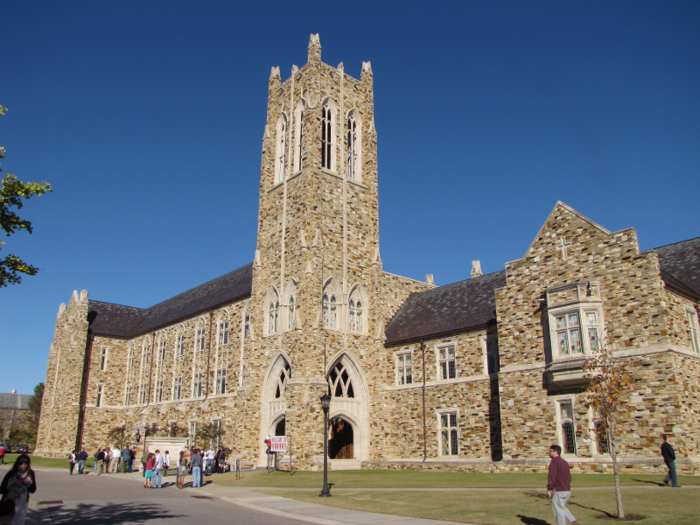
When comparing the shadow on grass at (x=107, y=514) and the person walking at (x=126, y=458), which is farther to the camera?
the person walking at (x=126, y=458)

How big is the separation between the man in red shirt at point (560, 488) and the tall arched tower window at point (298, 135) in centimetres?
2742

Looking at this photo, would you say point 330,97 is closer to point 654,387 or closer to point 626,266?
point 626,266

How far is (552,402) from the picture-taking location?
79.6 ft

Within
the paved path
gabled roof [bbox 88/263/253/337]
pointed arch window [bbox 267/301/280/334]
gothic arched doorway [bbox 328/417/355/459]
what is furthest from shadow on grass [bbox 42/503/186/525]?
gabled roof [bbox 88/263/253/337]

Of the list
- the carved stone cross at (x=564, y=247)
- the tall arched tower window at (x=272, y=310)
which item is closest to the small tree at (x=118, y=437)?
the tall arched tower window at (x=272, y=310)

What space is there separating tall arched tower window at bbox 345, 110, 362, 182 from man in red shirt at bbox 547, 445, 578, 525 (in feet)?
90.7

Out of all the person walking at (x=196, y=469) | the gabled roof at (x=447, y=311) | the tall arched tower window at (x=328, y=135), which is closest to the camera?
the person walking at (x=196, y=469)

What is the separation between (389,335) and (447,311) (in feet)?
13.3

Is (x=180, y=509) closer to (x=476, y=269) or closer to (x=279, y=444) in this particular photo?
(x=279, y=444)

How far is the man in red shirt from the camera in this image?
10.5 metres

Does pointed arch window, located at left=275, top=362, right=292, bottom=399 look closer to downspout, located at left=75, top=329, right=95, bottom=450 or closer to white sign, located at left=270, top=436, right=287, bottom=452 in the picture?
white sign, located at left=270, top=436, right=287, bottom=452

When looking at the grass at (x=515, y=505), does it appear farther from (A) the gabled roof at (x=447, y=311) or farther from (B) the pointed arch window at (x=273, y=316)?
(B) the pointed arch window at (x=273, y=316)

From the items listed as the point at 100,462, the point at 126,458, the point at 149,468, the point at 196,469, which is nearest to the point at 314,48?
the point at 196,469

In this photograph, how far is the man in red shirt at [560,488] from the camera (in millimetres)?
10539
